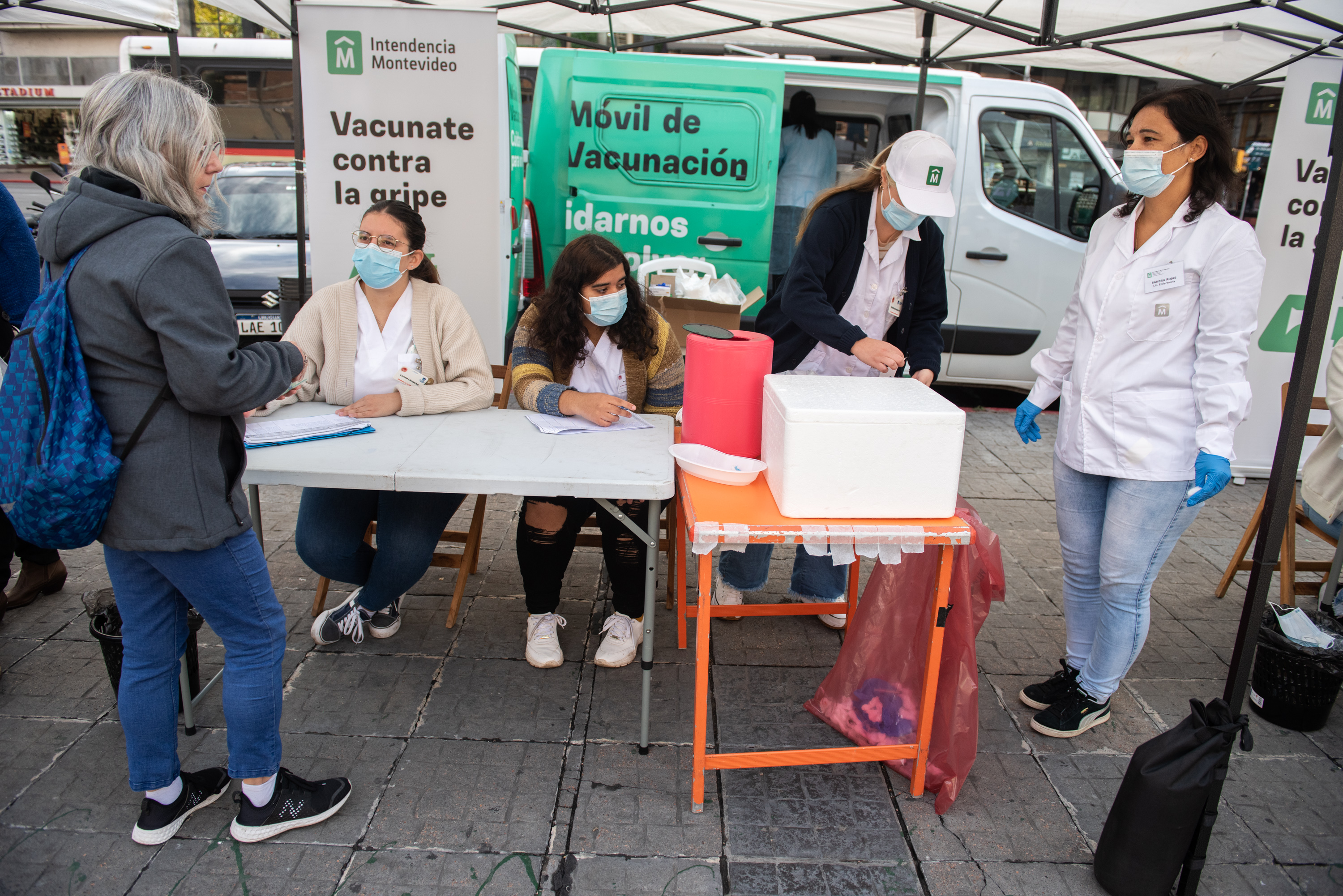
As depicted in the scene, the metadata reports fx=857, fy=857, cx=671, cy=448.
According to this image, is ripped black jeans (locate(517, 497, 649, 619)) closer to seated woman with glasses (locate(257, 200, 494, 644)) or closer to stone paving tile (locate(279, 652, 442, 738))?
seated woman with glasses (locate(257, 200, 494, 644))

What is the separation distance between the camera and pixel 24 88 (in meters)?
12.6

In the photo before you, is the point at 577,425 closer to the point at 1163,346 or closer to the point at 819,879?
the point at 819,879

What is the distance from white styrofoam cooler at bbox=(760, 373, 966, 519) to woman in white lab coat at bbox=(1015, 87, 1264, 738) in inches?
23.1

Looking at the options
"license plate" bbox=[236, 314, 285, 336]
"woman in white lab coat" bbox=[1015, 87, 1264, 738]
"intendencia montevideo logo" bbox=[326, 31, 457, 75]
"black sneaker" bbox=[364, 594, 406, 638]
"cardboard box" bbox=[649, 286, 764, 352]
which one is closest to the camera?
"woman in white lab coat" bbox=[1015, 87, 1264, 738]

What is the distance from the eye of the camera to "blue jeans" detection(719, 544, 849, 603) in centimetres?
305

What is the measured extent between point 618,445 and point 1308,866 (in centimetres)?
198

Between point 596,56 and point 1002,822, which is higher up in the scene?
point 596,56

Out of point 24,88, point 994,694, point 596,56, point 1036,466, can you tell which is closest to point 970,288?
point 1036,466

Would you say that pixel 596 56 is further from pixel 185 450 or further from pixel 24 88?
pixel 24 88

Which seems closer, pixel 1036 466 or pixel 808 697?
pixel 808 697

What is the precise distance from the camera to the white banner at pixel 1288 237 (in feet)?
13.7

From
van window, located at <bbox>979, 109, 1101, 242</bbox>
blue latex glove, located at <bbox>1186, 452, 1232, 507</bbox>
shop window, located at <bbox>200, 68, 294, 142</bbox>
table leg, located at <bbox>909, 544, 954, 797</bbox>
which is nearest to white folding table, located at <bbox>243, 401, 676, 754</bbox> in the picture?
table leg, located at <bbox>909, 544, 954, 797</bbox>

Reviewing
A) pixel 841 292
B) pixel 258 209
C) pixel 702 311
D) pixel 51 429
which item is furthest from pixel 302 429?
pixel 258 209

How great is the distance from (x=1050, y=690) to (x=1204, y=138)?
1595 mm
